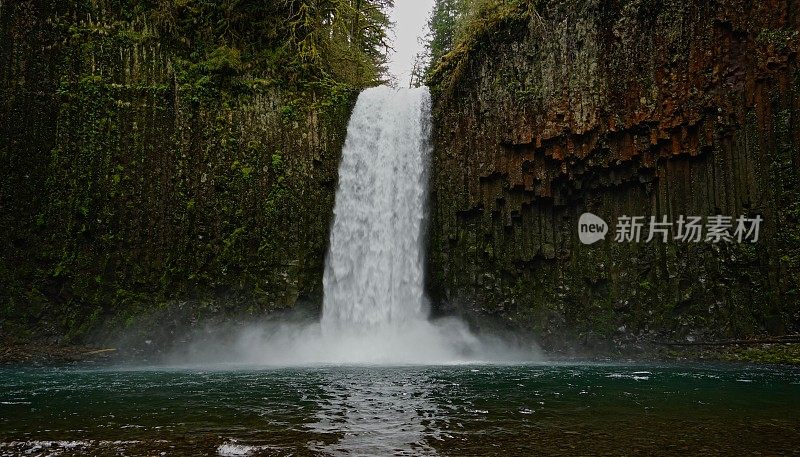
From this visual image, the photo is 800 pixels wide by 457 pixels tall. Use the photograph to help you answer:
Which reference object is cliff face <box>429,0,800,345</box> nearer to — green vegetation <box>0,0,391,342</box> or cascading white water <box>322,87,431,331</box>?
cascading white water <box>322,87,431,331</box>

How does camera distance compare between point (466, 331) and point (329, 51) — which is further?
point (329, 51)

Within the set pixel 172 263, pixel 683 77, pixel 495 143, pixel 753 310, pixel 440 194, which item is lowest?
pixel 753 310

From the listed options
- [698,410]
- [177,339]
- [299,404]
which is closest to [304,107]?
[177,339]

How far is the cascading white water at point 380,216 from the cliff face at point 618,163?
0.65m

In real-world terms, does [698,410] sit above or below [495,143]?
below

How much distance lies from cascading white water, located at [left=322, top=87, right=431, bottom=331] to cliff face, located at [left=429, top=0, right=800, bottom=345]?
2.12ft

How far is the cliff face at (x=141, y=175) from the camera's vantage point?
46.6ft

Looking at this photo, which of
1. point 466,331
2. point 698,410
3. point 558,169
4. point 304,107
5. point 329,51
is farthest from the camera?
point 329,51

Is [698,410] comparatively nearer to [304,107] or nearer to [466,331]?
[466,331]

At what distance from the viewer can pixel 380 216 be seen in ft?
50.6

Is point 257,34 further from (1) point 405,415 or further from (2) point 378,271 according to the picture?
(1) point 405,415

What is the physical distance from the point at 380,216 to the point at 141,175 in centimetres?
647

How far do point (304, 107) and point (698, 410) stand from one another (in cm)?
1311

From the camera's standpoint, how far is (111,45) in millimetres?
15344
